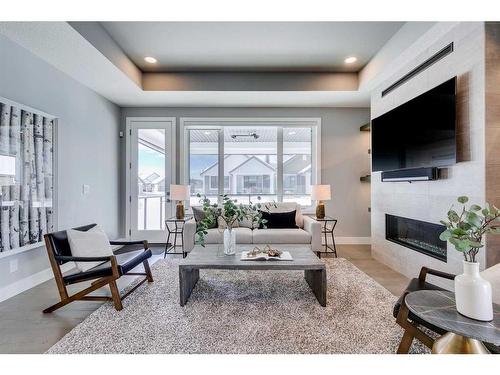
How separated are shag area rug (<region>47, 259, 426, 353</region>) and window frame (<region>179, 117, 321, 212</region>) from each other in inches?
90.4

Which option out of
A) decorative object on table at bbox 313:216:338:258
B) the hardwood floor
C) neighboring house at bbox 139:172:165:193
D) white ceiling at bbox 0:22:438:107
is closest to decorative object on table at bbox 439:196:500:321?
the hardwood floor

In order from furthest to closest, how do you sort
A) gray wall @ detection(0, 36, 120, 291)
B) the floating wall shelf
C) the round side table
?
the floating wall shelf
gray wall @ detection(0, 36, 120, 291)
the round side table

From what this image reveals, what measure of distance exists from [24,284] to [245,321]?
8.07ft

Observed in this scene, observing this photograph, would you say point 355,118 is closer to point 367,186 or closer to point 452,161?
point 367,186

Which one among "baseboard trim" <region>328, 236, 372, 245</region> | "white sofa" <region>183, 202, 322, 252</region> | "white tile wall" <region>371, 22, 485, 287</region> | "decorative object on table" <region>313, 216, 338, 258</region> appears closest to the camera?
"white tile wall" <region>371, 22, 485, 287</region>

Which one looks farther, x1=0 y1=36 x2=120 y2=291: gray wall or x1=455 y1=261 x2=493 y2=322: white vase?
x1=0 y1=36 x2=120 y2=291: gray wall

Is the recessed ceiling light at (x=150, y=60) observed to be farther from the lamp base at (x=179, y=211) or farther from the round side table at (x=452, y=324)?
the round side table at (x=452, y=324)

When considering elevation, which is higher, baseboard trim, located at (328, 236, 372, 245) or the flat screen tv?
the flat screen tv

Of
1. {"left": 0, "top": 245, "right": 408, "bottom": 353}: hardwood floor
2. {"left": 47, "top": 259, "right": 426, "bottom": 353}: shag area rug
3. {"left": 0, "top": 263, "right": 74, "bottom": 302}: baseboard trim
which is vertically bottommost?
{"left": 0, "top": 245, "right": 408, "bottom": 353}: hardwood floor

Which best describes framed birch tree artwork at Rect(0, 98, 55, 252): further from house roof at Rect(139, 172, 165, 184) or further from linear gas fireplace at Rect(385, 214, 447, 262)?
linear gas fireplace at Rect(385, 214, 447, 262)

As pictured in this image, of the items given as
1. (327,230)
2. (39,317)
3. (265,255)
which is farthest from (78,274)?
(327,230)

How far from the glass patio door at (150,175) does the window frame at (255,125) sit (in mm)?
223

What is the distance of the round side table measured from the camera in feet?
3.67

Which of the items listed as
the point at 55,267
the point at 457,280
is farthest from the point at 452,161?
the point at 55,267
